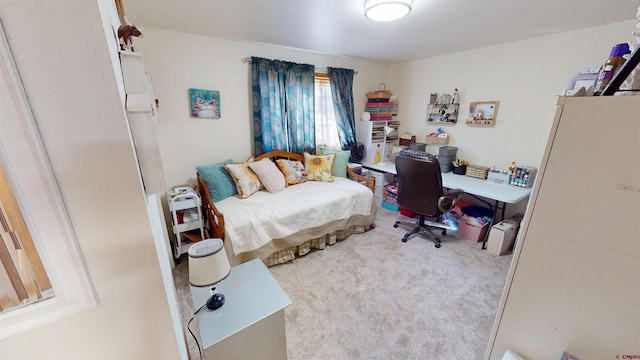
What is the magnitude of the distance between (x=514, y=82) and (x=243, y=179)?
10.7 ft

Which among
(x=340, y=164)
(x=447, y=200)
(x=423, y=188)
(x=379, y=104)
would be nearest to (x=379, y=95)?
(x=379, y=104)

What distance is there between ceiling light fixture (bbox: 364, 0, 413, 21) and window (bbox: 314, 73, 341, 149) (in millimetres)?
1761

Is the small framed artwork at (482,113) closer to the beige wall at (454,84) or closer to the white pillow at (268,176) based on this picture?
the beige wall at (454,84)

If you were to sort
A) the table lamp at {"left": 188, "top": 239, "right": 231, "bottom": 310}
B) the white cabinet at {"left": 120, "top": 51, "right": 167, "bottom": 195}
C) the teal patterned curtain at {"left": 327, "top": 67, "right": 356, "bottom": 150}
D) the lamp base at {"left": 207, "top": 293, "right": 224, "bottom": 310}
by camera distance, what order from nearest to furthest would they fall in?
1. the white cabinet at {"left": 120, "top": 51, "right": 167, "bottom": 195}
2. the table lamp at {"left": 188, "top": 239, "right": 231, "bottom": 310}
3. the lamp base at {"left": 207, "top": 293, "right": 224, "bottom": 310}
4. the teal patterned curtain at {"left": 327, "top": 67, "right": 356, "bottom": 150}

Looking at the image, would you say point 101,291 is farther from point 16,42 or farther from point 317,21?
point 317,21

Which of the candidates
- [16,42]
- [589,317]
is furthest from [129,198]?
[589,317]

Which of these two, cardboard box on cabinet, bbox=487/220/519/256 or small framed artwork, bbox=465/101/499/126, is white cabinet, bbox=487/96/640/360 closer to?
Answer: cardboard box on cabinet, bbox=487/220/519/256

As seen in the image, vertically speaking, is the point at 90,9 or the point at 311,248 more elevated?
the point at 90,9

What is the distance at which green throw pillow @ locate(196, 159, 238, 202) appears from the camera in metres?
2.45

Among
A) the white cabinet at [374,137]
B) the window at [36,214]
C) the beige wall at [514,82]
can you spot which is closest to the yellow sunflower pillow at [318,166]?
the white cabinet at [374,137]

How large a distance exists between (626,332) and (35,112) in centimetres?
172

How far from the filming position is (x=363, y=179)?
10.3 feet

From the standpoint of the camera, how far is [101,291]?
56cm

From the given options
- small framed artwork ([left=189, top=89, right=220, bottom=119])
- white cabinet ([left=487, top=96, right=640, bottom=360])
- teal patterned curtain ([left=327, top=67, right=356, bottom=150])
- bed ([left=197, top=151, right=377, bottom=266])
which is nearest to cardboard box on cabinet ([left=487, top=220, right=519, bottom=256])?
bed ([left=197, top=151, right=377, bottom=266])
